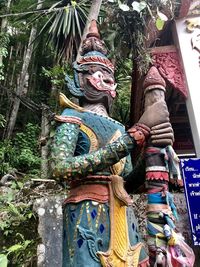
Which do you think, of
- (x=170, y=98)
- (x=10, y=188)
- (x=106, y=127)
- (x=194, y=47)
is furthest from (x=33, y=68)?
(x=106, y=127)

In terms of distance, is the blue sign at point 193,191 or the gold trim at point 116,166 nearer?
the gold trim at point 116,166

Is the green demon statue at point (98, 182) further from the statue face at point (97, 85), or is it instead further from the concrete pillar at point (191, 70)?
the concrete pillar at point (191, 70)

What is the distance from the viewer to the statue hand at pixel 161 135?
1.61m

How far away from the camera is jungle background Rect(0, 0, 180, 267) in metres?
2.64

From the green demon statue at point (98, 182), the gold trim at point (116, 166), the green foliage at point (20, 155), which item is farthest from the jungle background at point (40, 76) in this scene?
the gold trim at point (116, 166)

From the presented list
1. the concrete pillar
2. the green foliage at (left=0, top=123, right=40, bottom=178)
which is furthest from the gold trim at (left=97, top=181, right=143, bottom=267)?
the green foliage at (left=0, top=123, right=40, bottom=178)

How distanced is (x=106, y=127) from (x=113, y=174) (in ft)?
0.88

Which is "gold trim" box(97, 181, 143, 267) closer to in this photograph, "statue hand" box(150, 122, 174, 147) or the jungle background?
"statue hand" box(150, 122, 174, 147)

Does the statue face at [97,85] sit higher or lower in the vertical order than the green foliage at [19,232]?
higher

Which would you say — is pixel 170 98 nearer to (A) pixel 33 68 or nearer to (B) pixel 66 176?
(B) pixel 66 176

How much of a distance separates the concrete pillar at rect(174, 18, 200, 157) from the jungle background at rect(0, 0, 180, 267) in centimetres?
21

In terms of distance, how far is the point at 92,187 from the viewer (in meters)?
1.74

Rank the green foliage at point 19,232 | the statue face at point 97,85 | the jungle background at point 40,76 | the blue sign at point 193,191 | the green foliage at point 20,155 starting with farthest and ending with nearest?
the green foliage at point 20,155 < the green foliage at point 19,232 < the blue sign at point 193,191 < the jungle background at point 40,76 < the statue face at point 97,85

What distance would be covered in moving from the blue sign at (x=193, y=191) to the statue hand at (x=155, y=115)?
1.38 m
